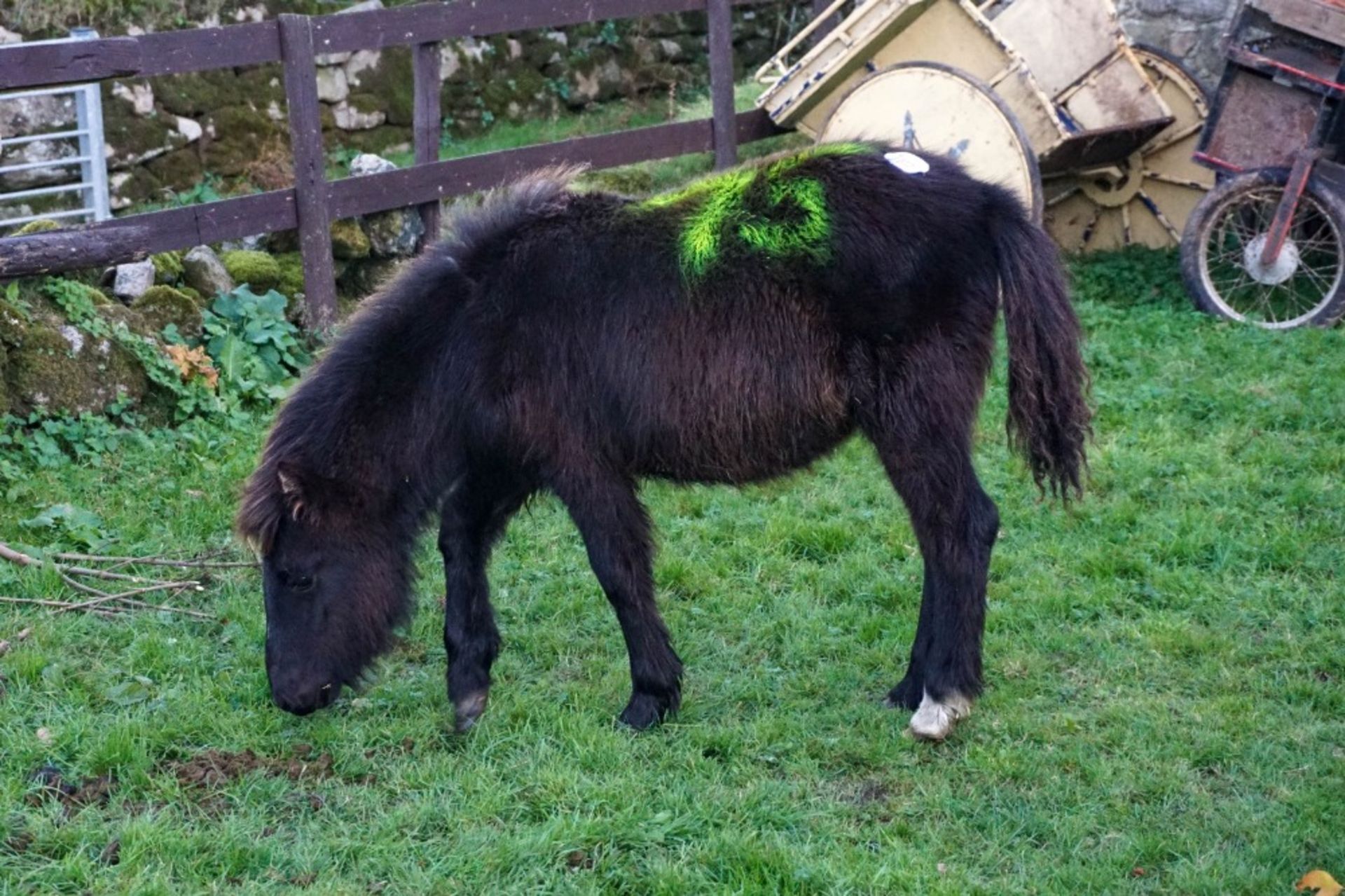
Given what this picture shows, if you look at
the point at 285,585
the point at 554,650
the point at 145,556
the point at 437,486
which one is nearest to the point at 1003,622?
the point at 554,650

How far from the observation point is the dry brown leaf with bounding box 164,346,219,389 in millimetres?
7184

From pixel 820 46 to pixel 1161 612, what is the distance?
197 inches

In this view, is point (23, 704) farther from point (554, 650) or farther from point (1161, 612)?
point (1161, 612)

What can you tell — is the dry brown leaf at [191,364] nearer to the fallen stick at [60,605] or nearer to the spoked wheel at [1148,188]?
the fallen stick at [60,605]

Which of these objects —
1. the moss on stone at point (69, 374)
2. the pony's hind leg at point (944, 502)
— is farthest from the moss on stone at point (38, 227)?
the pony's hind leg at point (944, 502)

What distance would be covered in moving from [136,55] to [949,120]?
14.7 feet

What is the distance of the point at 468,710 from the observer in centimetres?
480

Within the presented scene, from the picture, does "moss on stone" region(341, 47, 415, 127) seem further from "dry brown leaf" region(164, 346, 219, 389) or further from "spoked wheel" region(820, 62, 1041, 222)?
"dry brown leaf" region(164, 346, 219, 389)

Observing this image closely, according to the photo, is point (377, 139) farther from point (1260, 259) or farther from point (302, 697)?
point (302, 697)

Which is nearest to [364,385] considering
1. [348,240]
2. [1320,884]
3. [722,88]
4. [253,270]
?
[1320,884]

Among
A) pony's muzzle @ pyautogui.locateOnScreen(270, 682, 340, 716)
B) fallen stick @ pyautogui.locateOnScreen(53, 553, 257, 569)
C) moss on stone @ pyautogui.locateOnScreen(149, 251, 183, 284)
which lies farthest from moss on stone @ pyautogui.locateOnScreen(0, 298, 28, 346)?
pony's muzzle @ pyautogui.locateOnScreen(270, 682, 340, 716)

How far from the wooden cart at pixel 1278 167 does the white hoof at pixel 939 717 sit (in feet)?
15.4

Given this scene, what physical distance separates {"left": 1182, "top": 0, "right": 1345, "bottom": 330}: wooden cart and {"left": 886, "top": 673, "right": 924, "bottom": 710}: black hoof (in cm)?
453

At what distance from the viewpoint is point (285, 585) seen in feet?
15.0
